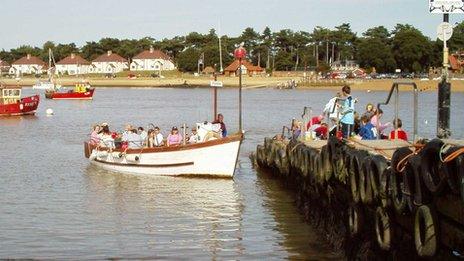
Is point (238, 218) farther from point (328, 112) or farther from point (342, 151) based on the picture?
point (342, 151)

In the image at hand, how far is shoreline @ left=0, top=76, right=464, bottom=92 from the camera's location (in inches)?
5153

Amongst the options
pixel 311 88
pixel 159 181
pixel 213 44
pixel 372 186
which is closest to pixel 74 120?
pixel 159 181

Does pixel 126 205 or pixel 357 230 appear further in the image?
pixel 126 205

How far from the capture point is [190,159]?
2473 centimetres

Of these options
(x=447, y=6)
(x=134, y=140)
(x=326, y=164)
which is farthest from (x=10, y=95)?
(x=447, y=6)

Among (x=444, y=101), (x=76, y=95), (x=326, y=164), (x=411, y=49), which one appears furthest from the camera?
(x=411, y=49)

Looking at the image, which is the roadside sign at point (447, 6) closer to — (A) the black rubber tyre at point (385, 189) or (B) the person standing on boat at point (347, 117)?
(B) the person standing on boat at point (347, 117)

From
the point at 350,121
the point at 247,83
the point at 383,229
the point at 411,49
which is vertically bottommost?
the point at 247,83

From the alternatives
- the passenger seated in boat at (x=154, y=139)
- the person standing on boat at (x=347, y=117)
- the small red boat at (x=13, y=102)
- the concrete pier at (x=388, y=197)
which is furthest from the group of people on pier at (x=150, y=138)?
the small red boat at (x=13, y=102)

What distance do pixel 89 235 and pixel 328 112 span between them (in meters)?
6.73

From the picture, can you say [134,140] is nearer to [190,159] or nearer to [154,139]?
[154,139]

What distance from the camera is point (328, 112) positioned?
63.6ft

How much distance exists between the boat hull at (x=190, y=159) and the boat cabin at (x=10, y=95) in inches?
1686

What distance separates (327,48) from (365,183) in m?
179
